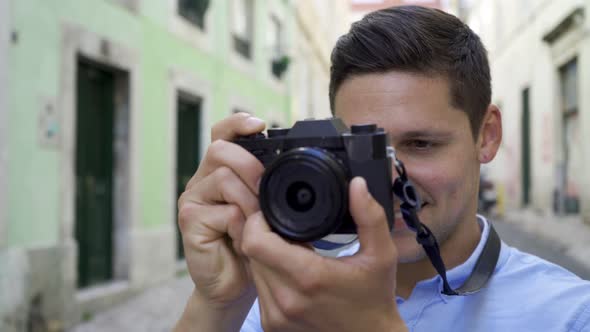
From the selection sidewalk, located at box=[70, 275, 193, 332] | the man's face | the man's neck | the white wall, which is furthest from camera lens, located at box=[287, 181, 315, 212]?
sidewalk, located at box=[70, 275, 193, 332]

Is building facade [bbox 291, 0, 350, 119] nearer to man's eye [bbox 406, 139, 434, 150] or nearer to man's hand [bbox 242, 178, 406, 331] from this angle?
man's eye [bbox 406, 139, 434, 150]

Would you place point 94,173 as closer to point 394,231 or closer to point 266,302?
point 394,231

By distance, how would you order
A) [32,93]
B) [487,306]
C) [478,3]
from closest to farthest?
[487,306], [32,93], [478,3]

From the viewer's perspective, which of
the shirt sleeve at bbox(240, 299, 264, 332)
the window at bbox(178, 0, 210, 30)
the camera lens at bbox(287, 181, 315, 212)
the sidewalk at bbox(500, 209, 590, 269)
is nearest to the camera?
the camera lens at bbox(287, 181, 315, 212)

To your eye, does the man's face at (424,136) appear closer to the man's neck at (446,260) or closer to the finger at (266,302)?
the man's neck at (446,260)

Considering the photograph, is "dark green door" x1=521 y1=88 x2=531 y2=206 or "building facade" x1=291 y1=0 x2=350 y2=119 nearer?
"dark green door" x1=521 y1=88 x2=531 y2=206

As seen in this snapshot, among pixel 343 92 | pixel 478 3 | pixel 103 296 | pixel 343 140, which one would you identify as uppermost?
pixel 478 3

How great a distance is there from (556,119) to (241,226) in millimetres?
13752

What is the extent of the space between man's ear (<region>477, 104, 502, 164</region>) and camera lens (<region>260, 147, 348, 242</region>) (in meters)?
0.82

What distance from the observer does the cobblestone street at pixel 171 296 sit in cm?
632

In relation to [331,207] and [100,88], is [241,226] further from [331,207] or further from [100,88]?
[100,88]

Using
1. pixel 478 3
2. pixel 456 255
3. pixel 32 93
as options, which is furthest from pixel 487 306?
pixel 478 3

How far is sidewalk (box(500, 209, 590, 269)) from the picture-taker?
8.85 m

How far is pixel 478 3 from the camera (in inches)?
998
